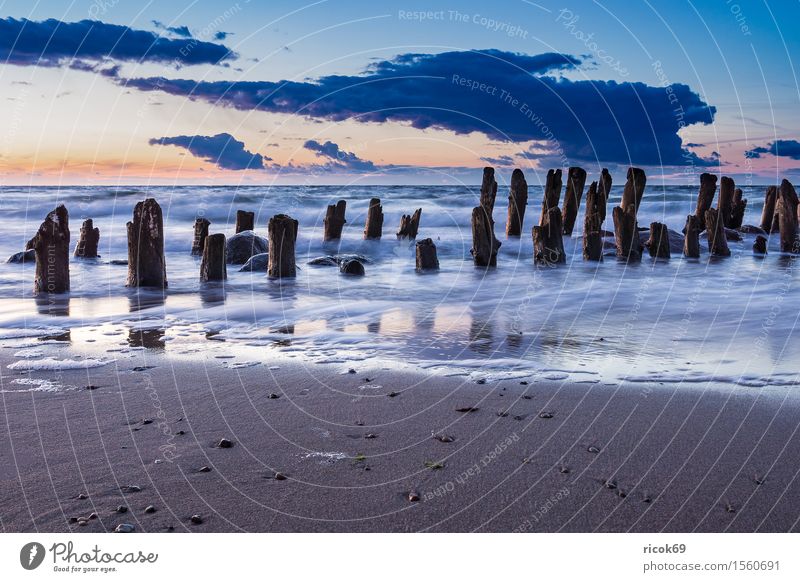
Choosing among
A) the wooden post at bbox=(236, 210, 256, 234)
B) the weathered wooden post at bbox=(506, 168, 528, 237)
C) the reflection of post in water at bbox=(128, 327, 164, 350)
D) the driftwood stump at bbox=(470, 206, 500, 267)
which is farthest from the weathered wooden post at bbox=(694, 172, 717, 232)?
the reflection of post in water at bbox=(128, 327, 164, 350)

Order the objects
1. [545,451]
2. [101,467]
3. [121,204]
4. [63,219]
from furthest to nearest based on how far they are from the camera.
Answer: [121,204], [63,219], [545,451], [101,467]

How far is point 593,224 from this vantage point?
21.7m

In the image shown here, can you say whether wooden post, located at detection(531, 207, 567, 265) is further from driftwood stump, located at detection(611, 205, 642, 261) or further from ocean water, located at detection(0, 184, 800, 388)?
driftwood stump, located at detection(611, 205, 642, 261)

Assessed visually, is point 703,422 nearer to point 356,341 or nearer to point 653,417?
point 653,417

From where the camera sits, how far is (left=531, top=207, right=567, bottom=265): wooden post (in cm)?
1845

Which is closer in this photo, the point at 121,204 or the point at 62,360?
the point at 62,360

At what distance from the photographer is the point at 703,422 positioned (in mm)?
5480

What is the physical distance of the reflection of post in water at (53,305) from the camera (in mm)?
10445

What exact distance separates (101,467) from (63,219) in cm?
820

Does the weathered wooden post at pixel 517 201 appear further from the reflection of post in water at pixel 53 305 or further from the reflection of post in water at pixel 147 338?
the reflection of post in water at pixel 147 338

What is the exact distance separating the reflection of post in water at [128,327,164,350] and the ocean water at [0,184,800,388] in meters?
0.02

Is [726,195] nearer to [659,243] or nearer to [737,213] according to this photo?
[737,213]

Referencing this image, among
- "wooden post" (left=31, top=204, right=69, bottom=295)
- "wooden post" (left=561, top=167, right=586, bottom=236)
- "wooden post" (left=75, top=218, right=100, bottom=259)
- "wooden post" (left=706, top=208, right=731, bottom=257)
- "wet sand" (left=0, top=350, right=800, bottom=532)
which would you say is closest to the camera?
"wet sand" (left=0, top=350, right=800, bottom=532)

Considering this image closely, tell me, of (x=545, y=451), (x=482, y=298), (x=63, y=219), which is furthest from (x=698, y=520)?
(x=63, y=219)
